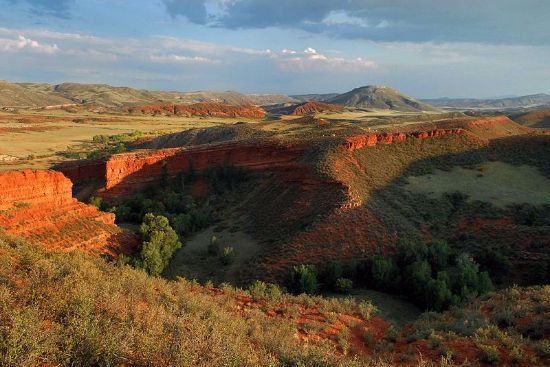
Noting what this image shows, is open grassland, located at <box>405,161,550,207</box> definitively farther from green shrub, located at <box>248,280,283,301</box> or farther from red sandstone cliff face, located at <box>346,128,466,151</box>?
green shrub, located at <box>248,280,283,301</box>

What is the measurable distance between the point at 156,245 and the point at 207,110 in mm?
123593

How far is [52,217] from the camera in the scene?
2161 centimetres

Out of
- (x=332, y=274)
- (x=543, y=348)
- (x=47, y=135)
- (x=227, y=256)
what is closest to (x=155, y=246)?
(x=227, y=256)

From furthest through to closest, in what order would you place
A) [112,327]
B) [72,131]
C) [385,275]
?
[72,131] → [385,275] → [112,327]

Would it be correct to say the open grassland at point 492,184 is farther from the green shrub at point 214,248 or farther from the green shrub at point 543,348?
the green shrub at point 543,348

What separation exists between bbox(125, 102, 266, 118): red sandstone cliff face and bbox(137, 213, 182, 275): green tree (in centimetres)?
10821

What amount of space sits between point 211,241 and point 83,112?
135703 millimetres

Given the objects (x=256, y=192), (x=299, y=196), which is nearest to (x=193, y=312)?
(x=299, y=196)

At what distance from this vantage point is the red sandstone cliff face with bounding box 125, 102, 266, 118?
135m

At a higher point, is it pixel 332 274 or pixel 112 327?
pixel 112 327

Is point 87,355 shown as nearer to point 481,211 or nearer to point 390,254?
point 390,254

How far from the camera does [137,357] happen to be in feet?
21.9

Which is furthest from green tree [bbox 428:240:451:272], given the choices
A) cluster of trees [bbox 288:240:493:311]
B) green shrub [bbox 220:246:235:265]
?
green shrub [bbox 220:246:235:265]

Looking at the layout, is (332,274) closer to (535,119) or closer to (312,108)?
(535,119)
